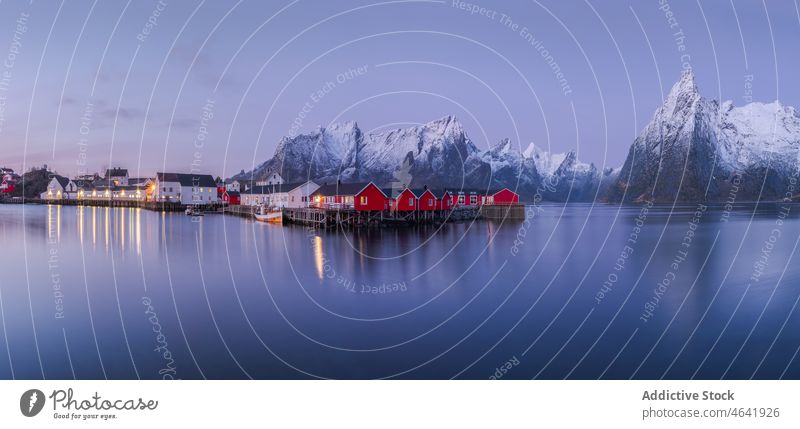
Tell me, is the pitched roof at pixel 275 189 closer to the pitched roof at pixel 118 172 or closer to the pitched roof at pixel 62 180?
the pitched roof at pixel 62 180

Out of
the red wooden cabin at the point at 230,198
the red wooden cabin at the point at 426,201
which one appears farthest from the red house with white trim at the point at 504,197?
the red wooden cabin at the point at 230,198

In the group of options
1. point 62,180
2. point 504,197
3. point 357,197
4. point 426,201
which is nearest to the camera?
point 357,197

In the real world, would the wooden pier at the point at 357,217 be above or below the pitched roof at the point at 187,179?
below

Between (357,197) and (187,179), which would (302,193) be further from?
(187,179)

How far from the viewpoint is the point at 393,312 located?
2134cm

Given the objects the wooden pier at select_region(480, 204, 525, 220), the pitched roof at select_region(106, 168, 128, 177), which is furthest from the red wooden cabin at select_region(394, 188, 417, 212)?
the pitched roof at select_region(106, 168, 128, 177)

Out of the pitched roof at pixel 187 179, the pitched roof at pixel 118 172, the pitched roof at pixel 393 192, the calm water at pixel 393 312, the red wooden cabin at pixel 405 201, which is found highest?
the pitched roof at pixel 118 172

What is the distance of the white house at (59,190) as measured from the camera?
14375cm

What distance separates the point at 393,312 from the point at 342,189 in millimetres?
47819

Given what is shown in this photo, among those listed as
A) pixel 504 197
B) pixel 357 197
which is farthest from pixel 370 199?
pixel 504 197

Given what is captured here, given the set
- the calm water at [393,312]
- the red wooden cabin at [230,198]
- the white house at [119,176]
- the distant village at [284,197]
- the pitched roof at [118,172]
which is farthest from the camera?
the pitched roof at [118,172]

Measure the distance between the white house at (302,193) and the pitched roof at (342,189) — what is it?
26.4 feet

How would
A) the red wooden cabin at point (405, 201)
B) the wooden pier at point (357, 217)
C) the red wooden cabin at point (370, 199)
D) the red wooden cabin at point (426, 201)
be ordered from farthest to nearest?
the red wooden cabin at point (426, 201) → the red wooden cabin at point (405, 201) → the red wooden cabin at point (370, 199) → the wooden pier at point (357, 217)

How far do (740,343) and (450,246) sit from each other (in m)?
27.5
